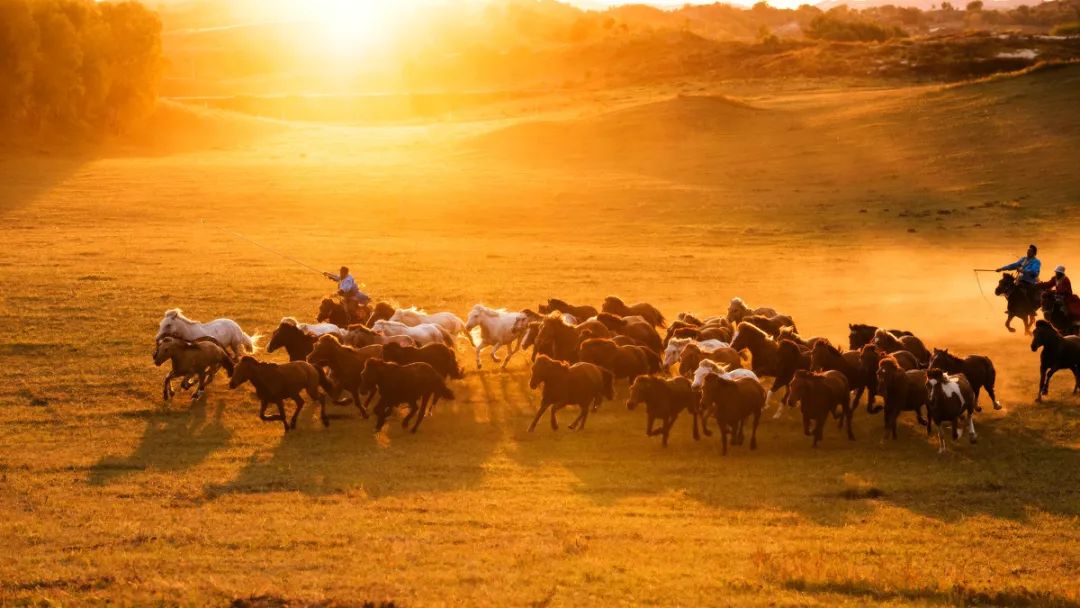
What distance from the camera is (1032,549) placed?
14266 millimetres

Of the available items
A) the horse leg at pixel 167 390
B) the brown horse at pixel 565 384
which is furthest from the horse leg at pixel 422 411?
the horse leg at pixel 167 390

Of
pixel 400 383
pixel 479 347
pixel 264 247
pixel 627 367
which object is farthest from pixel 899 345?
pixel 264 247

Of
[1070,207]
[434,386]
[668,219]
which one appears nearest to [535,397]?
[434,386]

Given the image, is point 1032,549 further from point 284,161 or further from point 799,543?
point 284,161

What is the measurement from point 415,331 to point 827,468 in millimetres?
9136

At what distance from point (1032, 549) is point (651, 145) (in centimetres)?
5539

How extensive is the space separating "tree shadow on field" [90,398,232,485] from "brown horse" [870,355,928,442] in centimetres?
1099

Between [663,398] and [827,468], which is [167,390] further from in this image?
[827,468]

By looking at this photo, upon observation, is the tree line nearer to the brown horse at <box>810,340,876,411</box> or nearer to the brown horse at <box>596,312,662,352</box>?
the brown horse at <box>596,312,662,352</box>

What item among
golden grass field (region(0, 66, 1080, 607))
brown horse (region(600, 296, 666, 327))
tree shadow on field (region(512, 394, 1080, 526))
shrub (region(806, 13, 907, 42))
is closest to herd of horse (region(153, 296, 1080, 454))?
tree shadow on field (region(512, 394, 1080, 526))

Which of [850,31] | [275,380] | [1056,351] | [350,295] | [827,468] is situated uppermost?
[850,31]

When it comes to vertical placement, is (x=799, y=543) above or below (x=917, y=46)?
below

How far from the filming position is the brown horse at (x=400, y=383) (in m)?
20.0

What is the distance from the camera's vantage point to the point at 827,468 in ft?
59.2
